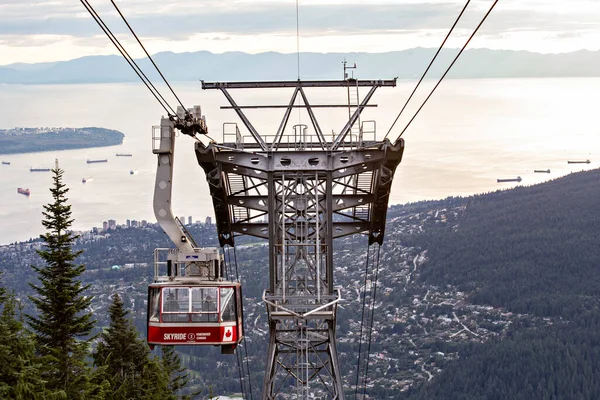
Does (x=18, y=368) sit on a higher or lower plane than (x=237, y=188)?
lower

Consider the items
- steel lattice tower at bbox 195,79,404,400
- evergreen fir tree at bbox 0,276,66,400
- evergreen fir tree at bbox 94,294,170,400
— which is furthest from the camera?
evergreen fir tree at bbox 94,294,170,400

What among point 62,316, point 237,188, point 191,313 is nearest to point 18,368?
point 191,313

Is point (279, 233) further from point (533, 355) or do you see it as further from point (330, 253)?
point (533, 355)

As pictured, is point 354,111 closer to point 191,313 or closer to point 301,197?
point 301,197

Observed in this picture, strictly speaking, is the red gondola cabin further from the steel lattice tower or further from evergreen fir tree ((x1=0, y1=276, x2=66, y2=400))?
evergreen fir tree ((x1=0, y1=276, x2=66, y2=400))

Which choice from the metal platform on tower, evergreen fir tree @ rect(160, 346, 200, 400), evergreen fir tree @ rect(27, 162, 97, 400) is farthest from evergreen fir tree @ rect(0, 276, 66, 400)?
evergreen fir tree @ rect(160, 346, 200, 400)

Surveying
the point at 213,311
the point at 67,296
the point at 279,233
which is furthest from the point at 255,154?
the point at 67,296

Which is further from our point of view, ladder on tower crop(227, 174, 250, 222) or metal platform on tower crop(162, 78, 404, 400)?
ladder on tower crop(227, 174, 250, 222)
